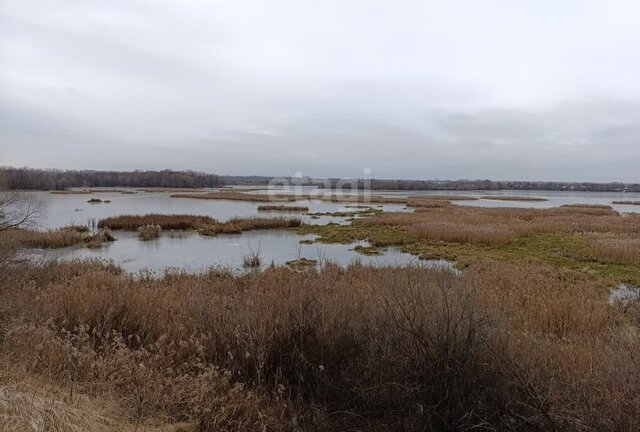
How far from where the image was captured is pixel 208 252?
19.4 m

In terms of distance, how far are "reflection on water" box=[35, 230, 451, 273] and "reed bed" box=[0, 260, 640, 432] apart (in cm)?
893

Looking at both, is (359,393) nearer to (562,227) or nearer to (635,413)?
(635,413)

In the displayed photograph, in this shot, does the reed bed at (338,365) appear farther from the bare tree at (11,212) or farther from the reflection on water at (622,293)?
the bare tree at (11,212)

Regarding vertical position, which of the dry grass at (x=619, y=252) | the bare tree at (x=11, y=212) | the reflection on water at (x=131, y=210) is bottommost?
the dry grass at (x=619, y=252)

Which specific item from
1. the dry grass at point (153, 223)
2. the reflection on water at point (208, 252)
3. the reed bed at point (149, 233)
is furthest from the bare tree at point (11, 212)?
the dry grass at point (153, 223)

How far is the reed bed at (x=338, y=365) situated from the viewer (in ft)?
12.9

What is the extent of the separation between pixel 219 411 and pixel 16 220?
14.6 m

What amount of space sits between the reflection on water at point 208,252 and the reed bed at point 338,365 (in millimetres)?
8931

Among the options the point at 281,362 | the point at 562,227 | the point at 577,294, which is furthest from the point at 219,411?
the point at 562,227

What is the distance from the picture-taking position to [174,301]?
7.74 meters

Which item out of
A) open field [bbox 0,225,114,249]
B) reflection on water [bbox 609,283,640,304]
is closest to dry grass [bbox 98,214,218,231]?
open field [bbox 0,225,114,249]

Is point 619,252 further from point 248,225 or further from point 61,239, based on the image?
point 61,239

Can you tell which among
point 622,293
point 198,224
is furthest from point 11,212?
point 622,293

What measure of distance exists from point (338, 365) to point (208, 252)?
15.5 meters
